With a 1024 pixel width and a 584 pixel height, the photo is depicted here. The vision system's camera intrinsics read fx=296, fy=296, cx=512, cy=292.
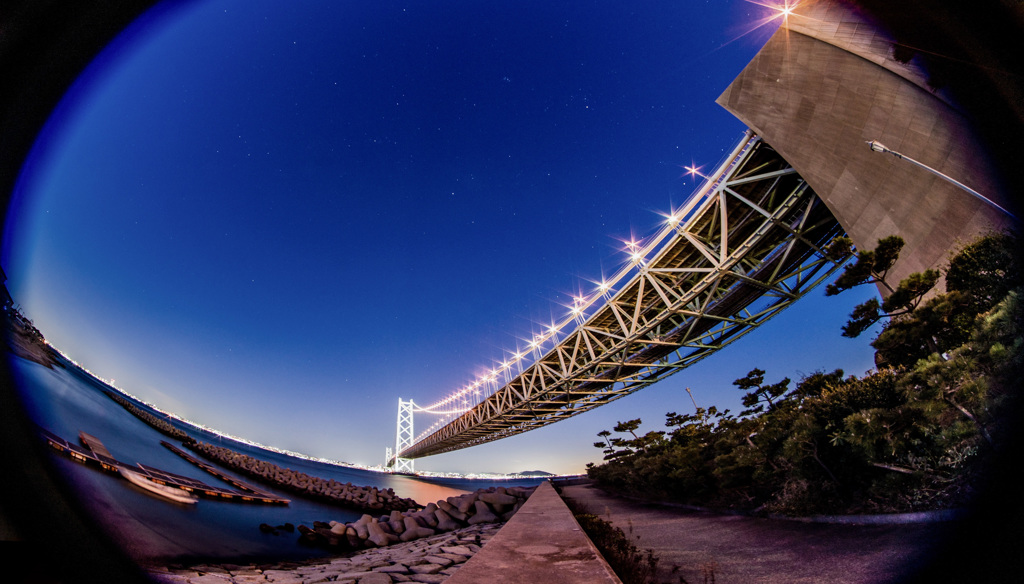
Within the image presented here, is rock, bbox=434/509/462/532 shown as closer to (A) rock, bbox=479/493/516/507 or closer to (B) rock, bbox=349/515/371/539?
Answer: (A) rock, bbox=479/493/516/507

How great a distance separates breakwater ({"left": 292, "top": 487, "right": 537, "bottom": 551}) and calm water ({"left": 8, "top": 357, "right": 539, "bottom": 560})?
467 millimetres

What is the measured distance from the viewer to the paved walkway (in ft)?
6.93

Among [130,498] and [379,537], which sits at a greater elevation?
[130,498]

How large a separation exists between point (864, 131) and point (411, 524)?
35.9 feet

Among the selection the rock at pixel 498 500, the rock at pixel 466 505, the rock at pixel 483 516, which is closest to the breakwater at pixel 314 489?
the rock at pixel 466 505

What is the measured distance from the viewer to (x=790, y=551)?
307cm

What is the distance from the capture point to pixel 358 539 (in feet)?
20.3

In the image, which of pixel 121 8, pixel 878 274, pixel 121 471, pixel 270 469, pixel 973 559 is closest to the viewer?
pixel 973 559

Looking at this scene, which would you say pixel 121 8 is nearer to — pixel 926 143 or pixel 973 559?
pixel 973 559

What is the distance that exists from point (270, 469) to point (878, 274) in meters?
19.0

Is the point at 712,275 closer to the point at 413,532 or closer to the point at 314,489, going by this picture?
the point at 413,532

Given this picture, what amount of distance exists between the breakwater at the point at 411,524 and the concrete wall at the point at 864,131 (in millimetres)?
9049

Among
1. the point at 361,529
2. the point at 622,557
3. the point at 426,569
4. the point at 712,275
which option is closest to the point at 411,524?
the point at 361,529

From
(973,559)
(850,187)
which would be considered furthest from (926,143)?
(973,559)
